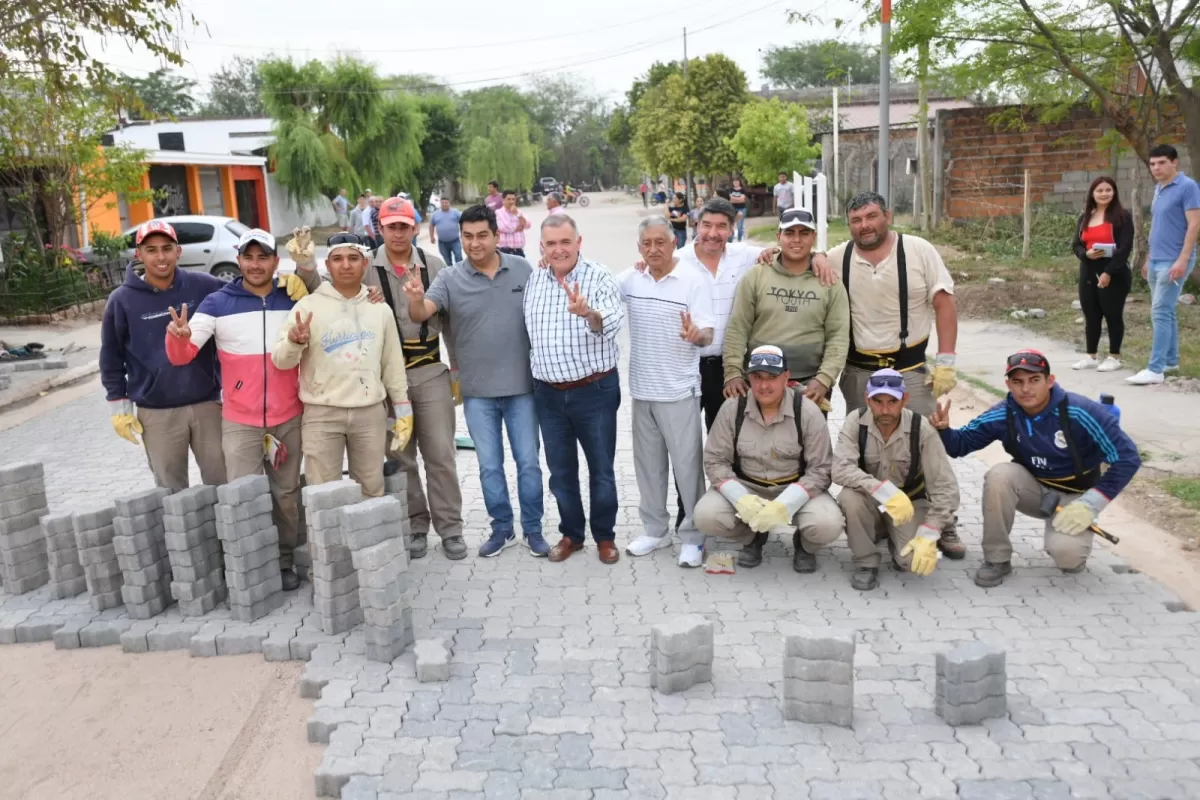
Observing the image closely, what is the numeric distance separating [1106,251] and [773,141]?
20.4 meters

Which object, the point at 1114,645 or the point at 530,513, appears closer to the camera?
the point at 1114,645

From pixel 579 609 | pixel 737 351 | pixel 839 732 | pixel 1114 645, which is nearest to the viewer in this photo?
pixel 839 732

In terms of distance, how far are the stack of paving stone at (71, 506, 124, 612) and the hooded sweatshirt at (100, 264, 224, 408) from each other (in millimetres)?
627

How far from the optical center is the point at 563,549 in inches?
232

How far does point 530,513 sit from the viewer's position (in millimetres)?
5973

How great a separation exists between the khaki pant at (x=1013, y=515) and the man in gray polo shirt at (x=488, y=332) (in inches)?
95.7

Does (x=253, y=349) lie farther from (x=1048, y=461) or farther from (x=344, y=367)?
(x=1048, y=461)

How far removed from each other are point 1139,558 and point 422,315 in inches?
159

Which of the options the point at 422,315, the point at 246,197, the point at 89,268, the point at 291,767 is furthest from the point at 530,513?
the point at 246,197

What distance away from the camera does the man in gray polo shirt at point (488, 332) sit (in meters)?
5.58

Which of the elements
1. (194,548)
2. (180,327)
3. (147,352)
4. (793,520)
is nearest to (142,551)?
(194,548)

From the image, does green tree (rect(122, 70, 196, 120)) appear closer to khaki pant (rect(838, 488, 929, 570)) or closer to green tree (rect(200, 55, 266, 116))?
green tree (rect(200, 55, 266, 116))

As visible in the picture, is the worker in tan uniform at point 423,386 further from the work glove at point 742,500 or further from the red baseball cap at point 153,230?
the work glove at point 742,500

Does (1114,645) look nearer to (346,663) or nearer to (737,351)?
(737,351)
